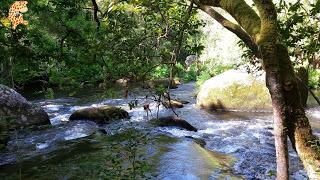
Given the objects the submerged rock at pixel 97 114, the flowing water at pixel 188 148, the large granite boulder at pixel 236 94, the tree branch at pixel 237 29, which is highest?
the tree branch at pixel 237 29

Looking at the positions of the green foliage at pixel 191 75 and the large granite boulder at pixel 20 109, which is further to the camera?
the green foliage at pixel 191 75

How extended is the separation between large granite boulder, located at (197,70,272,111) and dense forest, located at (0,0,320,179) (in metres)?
0.04

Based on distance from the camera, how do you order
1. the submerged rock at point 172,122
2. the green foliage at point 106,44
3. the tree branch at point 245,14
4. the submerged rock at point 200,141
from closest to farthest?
1. the tree branch at point 245,14
2. the green foliage at point 106,44
3. the submerged rock at point 200,141
4. the submerged rock at point 172,122

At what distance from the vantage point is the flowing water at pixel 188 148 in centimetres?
767

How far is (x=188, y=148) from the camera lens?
30.9 ft

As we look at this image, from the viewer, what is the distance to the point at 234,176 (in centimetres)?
730

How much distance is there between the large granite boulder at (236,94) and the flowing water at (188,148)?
75 cm

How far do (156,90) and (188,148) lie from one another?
5.87m

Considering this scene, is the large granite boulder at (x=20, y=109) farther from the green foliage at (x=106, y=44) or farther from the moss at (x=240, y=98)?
the moss at (x=240, y=98)

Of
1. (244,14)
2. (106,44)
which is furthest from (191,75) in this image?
(244,14)

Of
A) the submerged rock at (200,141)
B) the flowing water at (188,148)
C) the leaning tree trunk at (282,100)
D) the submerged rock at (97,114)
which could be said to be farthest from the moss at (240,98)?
the leaning tree trunk at (282,100)

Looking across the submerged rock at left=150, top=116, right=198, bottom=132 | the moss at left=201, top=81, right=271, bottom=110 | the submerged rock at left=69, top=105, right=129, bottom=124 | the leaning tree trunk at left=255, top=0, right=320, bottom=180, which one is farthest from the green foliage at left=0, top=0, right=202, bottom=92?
the moss at left=201, top=81, right=271, bottom=110

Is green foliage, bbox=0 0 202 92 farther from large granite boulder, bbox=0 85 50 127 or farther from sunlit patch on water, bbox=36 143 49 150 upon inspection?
large granite boulder, bbox=0 85 50 127

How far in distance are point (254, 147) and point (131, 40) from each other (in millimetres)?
6024
